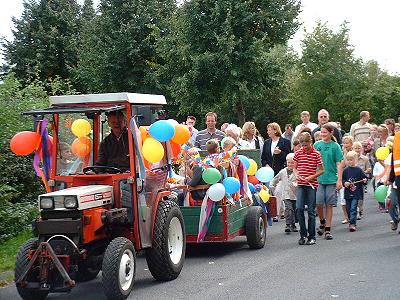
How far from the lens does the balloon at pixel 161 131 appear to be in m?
7.80

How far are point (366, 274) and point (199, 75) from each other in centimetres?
1804

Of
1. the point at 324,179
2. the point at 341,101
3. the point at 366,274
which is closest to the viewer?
the point at 366,274

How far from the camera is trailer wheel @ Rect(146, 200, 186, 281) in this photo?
779 cm

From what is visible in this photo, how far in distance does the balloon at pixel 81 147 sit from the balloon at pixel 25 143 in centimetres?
47

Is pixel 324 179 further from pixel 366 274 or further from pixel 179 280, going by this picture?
pixel 179 280

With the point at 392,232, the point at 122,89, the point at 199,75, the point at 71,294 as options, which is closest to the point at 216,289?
the point at 71,294

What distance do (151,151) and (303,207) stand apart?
3753mm

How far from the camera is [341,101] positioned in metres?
36.9

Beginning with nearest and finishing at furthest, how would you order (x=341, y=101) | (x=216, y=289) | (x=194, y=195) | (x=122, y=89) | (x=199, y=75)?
(x=216, y=289)
(x=194, y=195)
(x=199, y=75)
(x=122, y=89)
(x=341, y=101)

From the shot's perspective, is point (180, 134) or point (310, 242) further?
point (310, 242)

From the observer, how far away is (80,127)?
811 cm

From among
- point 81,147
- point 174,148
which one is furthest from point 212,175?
point 81,147

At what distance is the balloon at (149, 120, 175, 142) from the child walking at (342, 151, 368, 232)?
Answer: 5.32 m

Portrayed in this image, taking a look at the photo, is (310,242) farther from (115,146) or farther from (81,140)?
(81,140)
